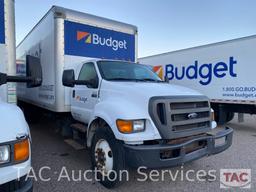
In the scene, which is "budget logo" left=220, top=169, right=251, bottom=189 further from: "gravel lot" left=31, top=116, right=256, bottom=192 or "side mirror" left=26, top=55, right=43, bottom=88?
"side mirror" left=26, top=55, right=43, bottom=88

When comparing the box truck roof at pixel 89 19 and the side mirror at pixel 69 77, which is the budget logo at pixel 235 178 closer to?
the side mirror at pixel 69 77

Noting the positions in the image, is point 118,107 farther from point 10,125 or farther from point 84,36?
point 84,36

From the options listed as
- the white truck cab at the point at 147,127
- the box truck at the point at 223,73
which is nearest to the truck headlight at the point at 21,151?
the white truck cab at the point at 147,127

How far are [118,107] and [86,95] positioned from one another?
1417mm

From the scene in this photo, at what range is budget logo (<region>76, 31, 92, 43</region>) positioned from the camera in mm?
5468

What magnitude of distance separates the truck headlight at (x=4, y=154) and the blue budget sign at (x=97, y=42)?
3.78 m

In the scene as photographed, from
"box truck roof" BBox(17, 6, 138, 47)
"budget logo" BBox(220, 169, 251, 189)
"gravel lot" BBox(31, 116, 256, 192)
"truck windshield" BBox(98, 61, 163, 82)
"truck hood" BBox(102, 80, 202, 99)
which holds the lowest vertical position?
"budget logo" BBox(220, 169, 251, 189)

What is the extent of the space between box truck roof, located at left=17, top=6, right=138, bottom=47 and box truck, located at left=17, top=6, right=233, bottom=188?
2 cm

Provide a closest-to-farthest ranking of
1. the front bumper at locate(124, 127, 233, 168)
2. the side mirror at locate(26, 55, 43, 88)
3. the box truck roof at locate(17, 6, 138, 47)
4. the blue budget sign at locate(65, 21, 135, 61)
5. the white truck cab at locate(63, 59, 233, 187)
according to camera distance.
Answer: the side mirror at locate(26, 55, 43, 88) < the front bumper at locate(124, 127, 233, 168) < the white truck cab at locate(63, 59, 233, 187) < the box truck roof at locate(17, 6, 138, 47) < the blue budget sign at locate(65, 21, 135, 61)

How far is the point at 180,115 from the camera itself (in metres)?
3.27

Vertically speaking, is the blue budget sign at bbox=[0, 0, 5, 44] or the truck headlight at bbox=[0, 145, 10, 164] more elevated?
the blue budget sign at bbox=[0, 0, 5, 44]

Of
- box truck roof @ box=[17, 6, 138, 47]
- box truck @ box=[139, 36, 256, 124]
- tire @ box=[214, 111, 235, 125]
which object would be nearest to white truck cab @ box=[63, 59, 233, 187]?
box truck roof @ box=[17, 6, 138, 47]

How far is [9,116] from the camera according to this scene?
2.03 meters

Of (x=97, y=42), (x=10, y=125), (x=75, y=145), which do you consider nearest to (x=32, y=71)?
(x=10, y=125)
